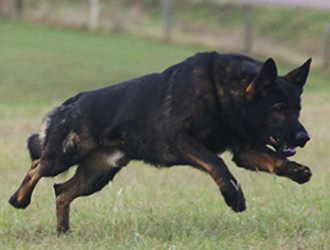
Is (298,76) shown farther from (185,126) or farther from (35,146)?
(35,146)

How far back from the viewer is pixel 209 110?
19.1ft

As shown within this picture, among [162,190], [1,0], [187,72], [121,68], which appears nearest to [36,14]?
[1,0]

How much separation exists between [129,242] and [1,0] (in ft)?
87.6

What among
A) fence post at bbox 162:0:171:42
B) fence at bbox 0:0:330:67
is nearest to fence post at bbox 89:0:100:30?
fence at bbox 0:0:330:67

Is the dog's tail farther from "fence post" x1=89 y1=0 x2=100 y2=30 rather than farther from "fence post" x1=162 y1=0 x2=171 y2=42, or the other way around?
"fence post" x1=89 y1=0 x2=100 y2=30

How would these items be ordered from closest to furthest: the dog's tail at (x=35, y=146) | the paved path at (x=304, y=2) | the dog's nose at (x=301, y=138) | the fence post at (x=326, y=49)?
1. the dog's nose at (x=301, y=138)
2. the dog's tail at (x=35, y=146)
3. the fence post at (x=326, y=49)
4. the paved path at (x=304, y=2)

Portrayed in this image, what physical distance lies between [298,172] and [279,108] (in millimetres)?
472

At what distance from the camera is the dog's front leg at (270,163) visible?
5742 mm

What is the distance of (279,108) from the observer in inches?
226

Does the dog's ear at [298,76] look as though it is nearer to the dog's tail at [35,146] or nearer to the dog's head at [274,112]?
the dog's head at [274,112]

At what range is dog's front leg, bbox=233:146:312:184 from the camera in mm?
5742

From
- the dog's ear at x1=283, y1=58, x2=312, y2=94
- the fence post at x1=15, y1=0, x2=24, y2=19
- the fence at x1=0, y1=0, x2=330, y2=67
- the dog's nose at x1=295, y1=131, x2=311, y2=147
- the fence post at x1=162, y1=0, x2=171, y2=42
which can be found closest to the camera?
the dog's nose at x1=295, y1=131, x2=311, y2=147

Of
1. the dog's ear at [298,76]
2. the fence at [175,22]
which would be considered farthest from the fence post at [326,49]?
the dog's ear at [298,76]

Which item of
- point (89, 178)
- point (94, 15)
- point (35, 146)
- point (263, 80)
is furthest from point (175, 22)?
point (263, 80)
